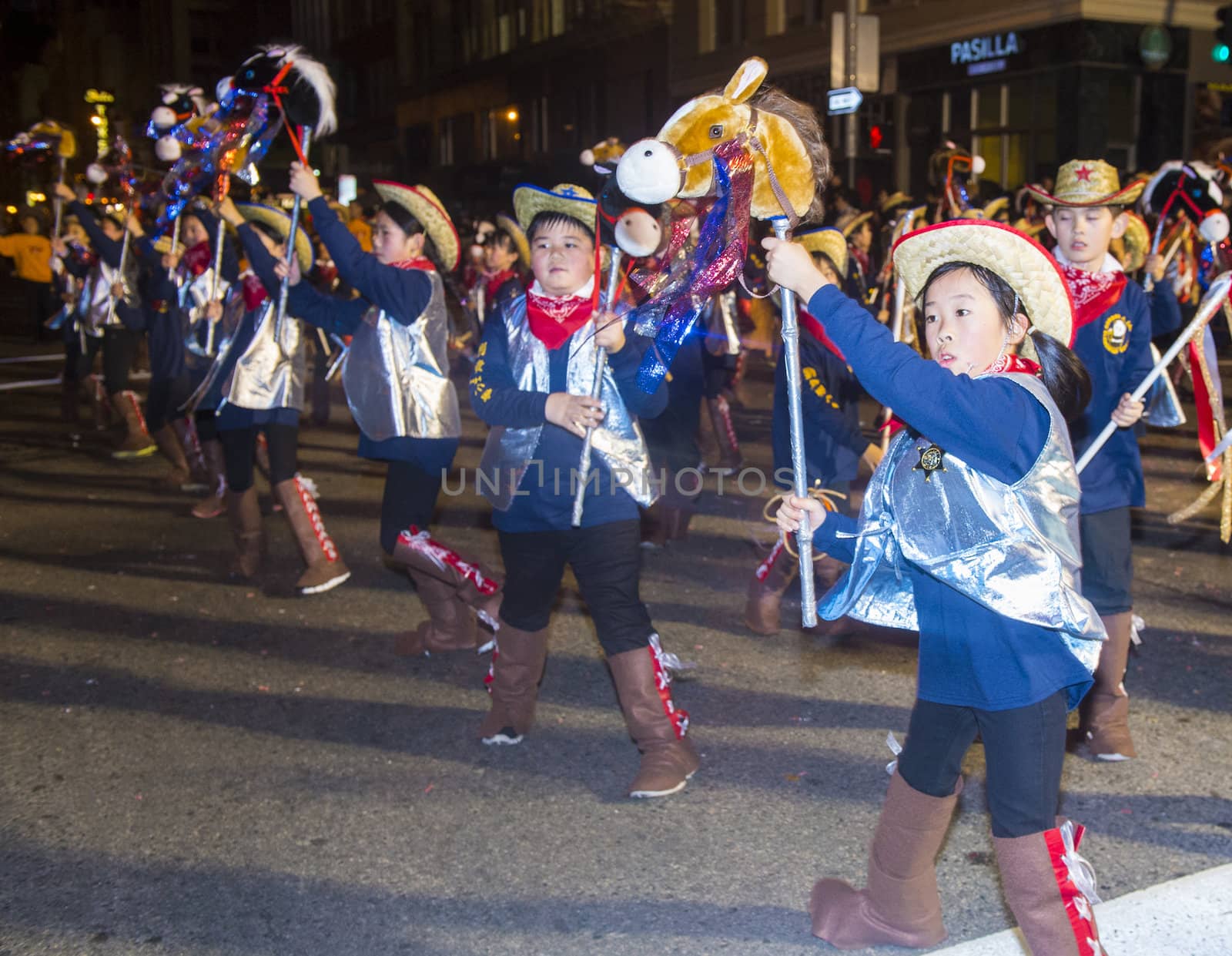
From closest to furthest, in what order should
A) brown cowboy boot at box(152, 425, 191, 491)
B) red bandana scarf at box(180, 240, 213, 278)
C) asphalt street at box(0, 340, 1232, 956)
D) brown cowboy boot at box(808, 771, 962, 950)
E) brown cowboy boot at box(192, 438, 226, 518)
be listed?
brown cowboy boot at box(808, 771, 962, 950)
asphalt street at box(0, 340, 1232, 956)
red bandana scarf at box(180, 240, 213, 278)
brown cowboy boot at box(192, 438, 226, 518)
brown cowboy boot at box(152, 425, 191, 491)

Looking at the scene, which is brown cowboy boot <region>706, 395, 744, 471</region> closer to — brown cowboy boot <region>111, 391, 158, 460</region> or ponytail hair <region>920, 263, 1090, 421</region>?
brown cowboy boot <region>111, 391, 158, 460</region>

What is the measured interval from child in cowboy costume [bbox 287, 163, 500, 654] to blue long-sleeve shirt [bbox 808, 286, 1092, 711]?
9.32ft

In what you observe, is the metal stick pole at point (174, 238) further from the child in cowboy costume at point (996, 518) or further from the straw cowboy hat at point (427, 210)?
the child in cowboy costume at point (996, 518)

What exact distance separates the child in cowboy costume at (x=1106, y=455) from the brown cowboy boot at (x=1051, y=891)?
1769 mm

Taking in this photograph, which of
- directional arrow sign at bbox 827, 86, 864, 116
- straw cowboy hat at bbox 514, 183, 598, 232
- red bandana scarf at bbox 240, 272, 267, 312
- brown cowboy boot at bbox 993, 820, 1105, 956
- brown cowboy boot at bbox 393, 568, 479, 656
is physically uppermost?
directional arrow sign at bbox 827, 86, 864, 116

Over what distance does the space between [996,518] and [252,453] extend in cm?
515

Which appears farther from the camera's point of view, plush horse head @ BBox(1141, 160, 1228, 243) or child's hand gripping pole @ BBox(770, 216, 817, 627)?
plush horse head @ BBox(1141, 160, 1228, 243)

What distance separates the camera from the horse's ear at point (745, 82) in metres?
3.13

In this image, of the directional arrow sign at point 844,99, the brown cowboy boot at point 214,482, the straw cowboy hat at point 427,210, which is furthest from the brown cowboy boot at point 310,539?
the directional arrow sign at point 844,99

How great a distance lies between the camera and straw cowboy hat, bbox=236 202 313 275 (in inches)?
270

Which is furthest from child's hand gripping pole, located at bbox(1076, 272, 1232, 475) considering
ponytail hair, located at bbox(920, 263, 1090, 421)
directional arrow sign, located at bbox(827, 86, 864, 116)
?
directional arrow sign, located at bbox(827, 86, 864, 116)

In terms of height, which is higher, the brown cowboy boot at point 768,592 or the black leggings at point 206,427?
the black leggings at point 206,427

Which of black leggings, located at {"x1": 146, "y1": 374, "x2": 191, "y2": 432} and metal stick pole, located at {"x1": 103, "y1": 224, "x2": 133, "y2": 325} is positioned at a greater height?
metal stick pole, located at {"x1": 103, "y1": 224, "x2": 133, "y2": 325}

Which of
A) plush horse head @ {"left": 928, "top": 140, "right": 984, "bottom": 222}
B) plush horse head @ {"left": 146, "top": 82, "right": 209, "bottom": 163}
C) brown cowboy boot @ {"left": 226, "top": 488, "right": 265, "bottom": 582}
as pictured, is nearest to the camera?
plush horse head @ {"left": 146, "top": 82, "right": 209, "bottom": 163}
